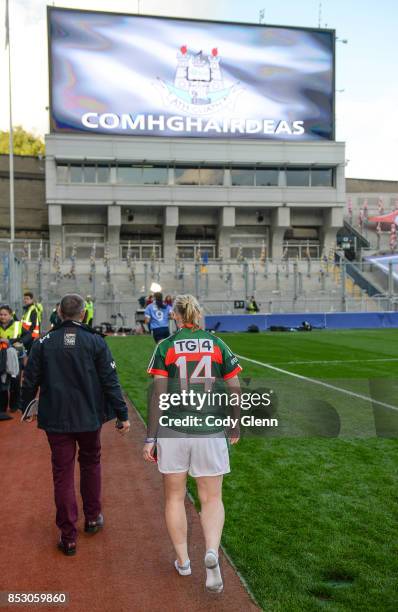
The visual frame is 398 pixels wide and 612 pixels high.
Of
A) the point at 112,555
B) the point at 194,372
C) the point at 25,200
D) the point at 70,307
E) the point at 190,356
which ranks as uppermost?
the point at 25,200

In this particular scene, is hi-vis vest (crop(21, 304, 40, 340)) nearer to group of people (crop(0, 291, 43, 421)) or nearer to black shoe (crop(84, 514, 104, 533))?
group of people (crop(0, 291, 43, 421))

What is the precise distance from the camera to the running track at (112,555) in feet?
12.9

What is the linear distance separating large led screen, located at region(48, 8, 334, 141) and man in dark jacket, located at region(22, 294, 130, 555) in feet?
157

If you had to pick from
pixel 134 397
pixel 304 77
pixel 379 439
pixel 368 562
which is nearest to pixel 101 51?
pixel 304 77

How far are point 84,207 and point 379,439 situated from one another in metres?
45.6

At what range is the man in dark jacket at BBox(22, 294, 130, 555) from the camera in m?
4.69

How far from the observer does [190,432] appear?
4.05 metres

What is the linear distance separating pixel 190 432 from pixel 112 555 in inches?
51.9

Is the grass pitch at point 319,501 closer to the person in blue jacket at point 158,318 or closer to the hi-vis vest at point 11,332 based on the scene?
the hi-vis vest at point 11,332

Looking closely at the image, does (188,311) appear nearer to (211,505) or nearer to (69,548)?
A: (211,505)

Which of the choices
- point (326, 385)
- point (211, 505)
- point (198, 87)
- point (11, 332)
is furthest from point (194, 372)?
point (198, 87)

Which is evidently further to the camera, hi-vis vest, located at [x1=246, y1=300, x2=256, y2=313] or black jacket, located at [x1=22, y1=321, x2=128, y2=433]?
hi-vis vest, located at [x1=246, y1=300, x2=256, y2=313]

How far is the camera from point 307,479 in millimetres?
6375

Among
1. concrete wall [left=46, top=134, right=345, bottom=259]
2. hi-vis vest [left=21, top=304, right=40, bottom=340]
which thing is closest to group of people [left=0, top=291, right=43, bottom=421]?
hi-vis vest [left=21, top=304, right=40, bottom=340]
